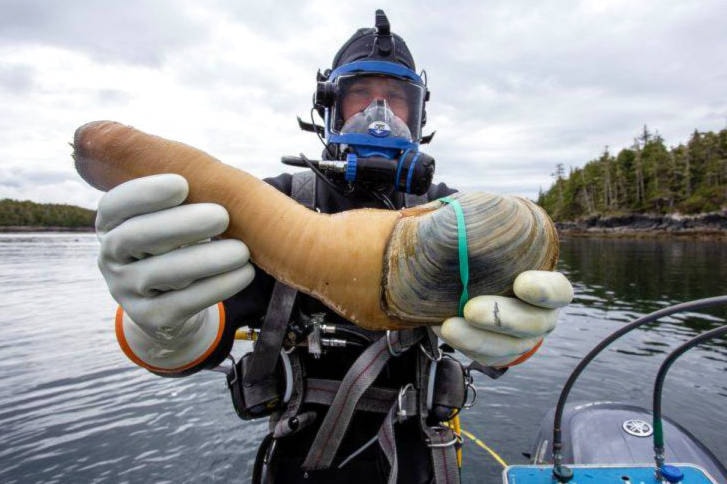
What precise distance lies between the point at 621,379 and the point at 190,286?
425 inches

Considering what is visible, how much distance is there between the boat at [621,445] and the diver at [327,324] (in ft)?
3.29

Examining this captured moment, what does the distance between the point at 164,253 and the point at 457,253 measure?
43.7 inches

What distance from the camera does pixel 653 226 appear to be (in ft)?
262

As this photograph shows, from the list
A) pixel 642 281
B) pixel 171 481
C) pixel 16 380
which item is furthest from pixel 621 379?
pixel 642 281

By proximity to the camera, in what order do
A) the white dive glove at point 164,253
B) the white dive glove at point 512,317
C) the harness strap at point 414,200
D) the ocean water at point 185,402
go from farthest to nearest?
the ocean water at point 185,402 → the harness strap at point 414,200 → the white dive glove at point 164,253 → the white dive glove at point 512,317

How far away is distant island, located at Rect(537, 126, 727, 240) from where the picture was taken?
7562 cm

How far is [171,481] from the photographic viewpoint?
5.89m

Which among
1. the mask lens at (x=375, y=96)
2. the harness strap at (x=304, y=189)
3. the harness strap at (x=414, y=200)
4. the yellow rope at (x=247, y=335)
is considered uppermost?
the mask lens at (x=375, y=96)

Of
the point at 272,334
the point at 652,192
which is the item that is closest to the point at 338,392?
the point at 272,334

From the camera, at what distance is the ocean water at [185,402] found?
6.36m

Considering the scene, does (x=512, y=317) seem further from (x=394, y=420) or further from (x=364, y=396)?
(x=364, y=396)

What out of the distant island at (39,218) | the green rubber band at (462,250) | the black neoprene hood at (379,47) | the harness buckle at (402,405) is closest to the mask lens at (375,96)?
the black neoprene hood at (379,47)

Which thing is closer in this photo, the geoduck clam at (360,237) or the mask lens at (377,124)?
the geoduck clam at (360,237)

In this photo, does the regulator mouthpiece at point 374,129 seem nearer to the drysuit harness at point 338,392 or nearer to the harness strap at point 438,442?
the drysuit harness at point 338,392
